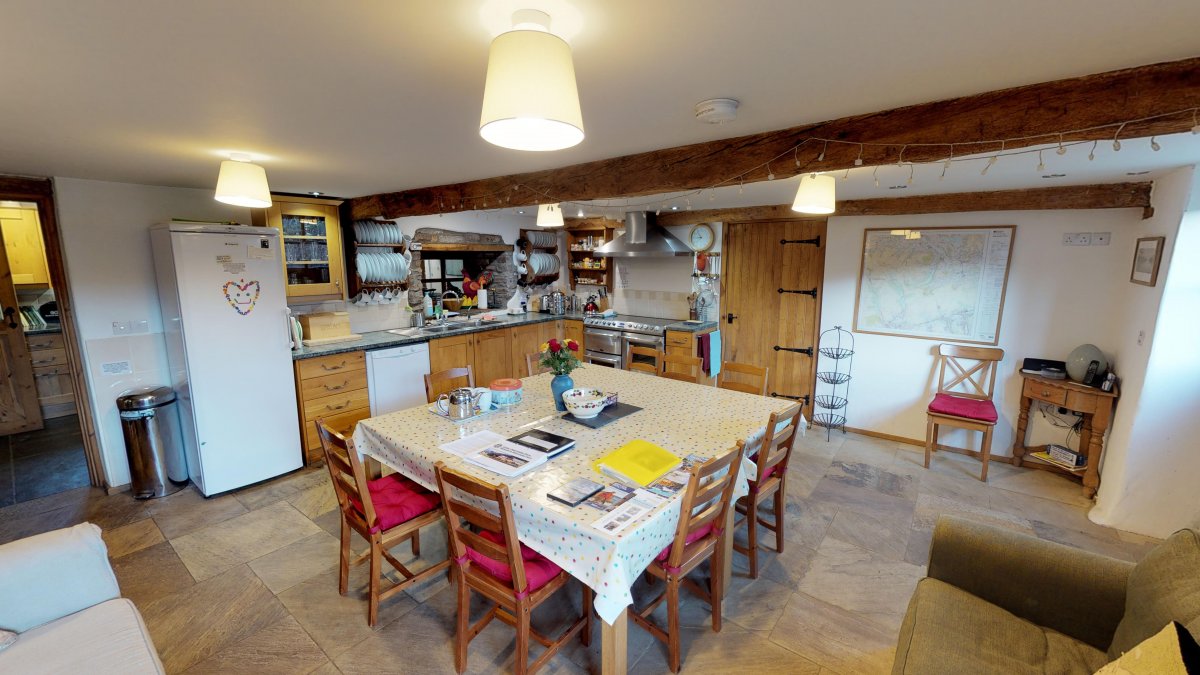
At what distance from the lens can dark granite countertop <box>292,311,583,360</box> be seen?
3.59 meters

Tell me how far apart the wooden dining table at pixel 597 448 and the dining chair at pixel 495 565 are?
0.11 m

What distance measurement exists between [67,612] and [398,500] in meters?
1.05

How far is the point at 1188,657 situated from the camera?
1034mm

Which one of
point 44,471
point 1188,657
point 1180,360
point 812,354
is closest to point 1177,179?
point 1180,360

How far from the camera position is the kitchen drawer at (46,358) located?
4449 millimetres

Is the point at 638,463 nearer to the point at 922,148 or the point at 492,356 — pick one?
the point at 922,148

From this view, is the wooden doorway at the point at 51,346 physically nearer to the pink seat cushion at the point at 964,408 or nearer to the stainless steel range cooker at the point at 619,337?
the stainless steel range cooker at the point at 619,337

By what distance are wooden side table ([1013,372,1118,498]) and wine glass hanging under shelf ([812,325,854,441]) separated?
1234 millimetres

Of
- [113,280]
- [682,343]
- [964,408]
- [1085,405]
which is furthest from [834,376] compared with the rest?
[113,280]

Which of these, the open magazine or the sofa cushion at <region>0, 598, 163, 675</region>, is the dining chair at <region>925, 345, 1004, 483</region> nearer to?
the open magazine

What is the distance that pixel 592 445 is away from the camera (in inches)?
84.7

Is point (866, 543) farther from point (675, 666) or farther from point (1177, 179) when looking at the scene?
point (1177, 179)

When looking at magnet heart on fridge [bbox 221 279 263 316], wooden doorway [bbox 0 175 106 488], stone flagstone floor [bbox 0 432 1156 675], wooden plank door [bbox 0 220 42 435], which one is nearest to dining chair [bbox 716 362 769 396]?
stone flagstone floor [bbox 0 432 1156 675]

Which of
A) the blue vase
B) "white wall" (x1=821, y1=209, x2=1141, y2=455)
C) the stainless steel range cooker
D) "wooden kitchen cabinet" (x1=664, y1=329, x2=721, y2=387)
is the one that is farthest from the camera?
the stainless steel range cooker
